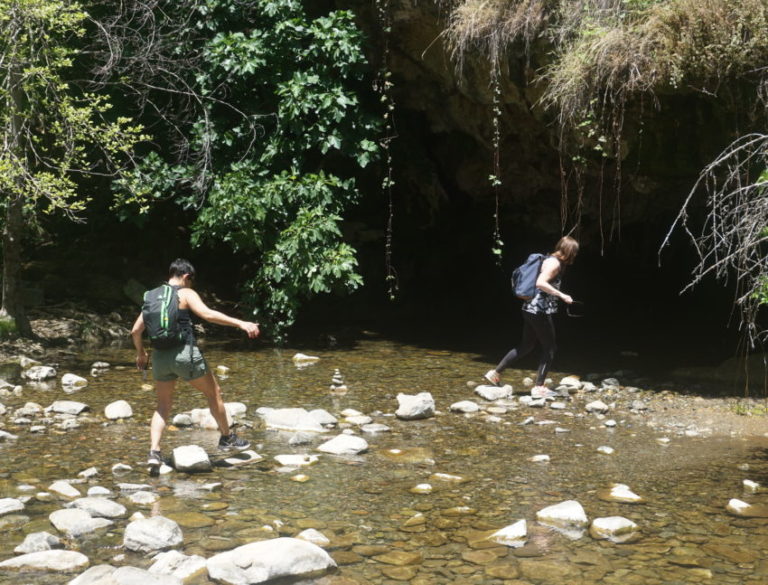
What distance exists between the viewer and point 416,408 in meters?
8.45

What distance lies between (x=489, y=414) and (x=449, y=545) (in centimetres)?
348

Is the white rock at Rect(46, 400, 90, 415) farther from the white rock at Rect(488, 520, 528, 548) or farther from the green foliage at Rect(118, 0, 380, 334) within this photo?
the white rock at Rect(488, 520, 528, 548)

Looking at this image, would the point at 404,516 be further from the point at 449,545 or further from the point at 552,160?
the point at 552,160

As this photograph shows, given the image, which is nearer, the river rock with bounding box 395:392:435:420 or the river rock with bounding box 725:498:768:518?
the river rock with bounding box 725:498:768:518

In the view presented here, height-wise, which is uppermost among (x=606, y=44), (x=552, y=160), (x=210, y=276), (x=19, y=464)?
(x=606, y=44)

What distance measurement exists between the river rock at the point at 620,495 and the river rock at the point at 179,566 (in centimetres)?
297

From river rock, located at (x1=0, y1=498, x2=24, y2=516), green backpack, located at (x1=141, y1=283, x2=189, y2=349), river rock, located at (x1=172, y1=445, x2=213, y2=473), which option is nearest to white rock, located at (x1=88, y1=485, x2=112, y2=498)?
river rock, located at (x1=0, y1=498, x2=24, y2=516)

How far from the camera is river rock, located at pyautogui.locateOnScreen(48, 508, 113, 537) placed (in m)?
5.29

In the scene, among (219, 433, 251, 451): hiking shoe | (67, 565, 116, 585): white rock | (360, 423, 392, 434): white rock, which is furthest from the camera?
(360, 423, 392, 434): white rock

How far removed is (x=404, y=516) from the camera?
5.77 m

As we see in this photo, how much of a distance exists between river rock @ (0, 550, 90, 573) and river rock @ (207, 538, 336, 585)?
2.61 feet

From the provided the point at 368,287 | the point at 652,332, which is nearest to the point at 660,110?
the point at 652,332

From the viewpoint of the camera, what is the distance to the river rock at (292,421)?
803 centimetres

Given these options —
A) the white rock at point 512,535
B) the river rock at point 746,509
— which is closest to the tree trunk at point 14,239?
the white rock at point 512,535
